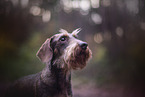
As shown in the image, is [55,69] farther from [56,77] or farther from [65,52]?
[65,52]

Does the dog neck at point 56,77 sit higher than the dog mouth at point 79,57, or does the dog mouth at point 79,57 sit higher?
the dog mouth at point 79,57

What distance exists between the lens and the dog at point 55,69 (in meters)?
1.42

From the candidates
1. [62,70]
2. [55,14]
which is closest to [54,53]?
[62,70]

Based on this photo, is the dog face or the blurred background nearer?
the dog face

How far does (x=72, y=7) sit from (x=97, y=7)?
491 millimetres

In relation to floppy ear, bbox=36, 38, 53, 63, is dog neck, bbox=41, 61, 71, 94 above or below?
below

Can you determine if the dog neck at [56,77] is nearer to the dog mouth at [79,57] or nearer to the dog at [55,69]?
the dog at [55,69]

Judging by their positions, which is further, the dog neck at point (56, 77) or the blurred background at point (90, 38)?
the blurred background at point (90, 38)

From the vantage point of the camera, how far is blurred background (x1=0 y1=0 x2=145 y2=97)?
1.68 meters

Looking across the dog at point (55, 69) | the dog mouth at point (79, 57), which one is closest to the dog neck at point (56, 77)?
the dog at point (55, 69)

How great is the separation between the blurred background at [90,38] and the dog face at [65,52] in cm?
23

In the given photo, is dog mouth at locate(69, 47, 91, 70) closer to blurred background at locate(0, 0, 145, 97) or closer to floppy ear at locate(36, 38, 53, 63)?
floppy ear at locate(36, 38, 53, 63)

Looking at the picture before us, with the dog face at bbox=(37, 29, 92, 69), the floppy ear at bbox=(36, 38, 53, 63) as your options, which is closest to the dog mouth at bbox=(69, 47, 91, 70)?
the dog face at bbox=(37, 29, 92, 69)

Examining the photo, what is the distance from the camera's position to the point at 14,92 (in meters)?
1.52
